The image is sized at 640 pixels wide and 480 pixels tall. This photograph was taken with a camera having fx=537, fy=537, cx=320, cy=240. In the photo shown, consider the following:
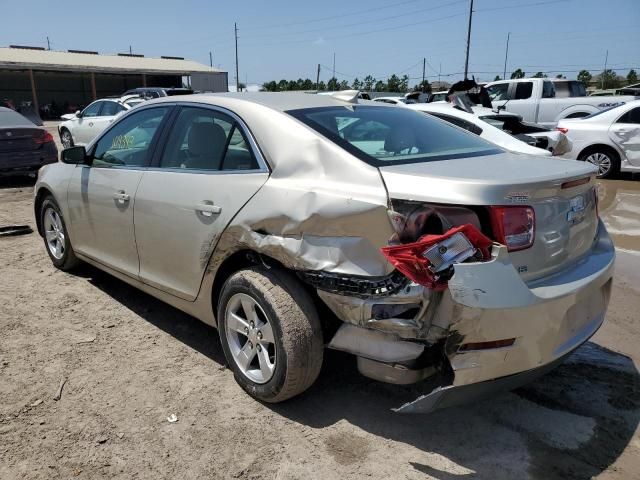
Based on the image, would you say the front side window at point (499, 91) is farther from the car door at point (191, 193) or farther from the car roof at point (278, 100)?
the car door at point (191, 193)

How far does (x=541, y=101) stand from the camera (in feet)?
50.5

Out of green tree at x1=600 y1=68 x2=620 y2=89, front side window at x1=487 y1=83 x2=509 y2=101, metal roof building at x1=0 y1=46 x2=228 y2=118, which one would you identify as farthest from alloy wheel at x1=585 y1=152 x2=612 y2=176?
green tree at x1=600 y1=68 x2=620 y2=89

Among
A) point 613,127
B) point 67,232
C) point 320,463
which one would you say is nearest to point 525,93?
point 613,127

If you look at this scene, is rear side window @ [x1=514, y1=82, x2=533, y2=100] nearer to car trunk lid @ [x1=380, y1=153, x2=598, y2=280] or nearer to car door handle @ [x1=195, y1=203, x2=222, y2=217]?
car trunk lid @ [x1=380, y1=153, x2=598, y2=280]

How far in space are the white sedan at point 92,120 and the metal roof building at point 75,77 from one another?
76.5 feet

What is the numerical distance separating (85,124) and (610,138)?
1376 centimetres

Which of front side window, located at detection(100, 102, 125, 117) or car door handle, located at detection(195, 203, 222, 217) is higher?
front side window, located at detection(100, 102, 125, 117)

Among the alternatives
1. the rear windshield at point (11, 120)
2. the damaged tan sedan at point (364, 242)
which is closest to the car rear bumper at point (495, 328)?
the damaged tan sedan at point (364, 242)

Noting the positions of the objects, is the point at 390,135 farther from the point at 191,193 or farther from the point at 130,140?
the point at 130,140

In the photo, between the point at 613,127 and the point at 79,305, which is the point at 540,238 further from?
the point at 613,127

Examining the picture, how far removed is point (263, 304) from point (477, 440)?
1.31 metres

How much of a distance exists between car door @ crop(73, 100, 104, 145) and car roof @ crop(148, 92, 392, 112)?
43.6 feet

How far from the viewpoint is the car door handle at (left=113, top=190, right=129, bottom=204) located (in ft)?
12.5

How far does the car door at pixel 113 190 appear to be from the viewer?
383 centimetres
